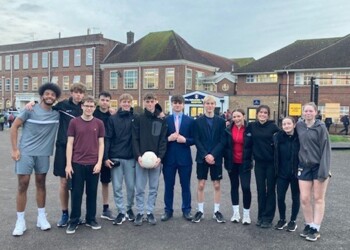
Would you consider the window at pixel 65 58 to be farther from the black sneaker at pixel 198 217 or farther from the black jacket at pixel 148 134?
the black sneaker at pixel 198 217

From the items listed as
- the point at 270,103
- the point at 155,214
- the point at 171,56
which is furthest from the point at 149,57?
the point at 155,214

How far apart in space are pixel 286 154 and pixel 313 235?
48.5 inches

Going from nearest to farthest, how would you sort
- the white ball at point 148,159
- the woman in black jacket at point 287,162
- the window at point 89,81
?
the woman in black jacket at point 287,162
the white ball at point 148,159
the window at point 89,81

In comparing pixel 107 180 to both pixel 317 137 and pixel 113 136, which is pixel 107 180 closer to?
pixel 113 136

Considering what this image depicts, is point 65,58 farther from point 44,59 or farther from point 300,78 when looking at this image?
point 300,78

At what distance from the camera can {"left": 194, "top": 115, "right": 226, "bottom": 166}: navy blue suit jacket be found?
614 cm

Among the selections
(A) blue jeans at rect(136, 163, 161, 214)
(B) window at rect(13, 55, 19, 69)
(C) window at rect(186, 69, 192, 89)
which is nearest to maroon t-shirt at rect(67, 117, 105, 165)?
(A) blue jeans at rect(136, 163, 161, 214)

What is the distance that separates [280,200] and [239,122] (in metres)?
1.41

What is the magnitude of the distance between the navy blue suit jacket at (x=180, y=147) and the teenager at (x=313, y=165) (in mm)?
1809

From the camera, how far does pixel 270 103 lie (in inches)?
1305

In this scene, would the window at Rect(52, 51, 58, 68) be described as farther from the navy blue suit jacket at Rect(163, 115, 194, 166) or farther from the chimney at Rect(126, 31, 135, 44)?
the navy blue suit jacket at Rect(163, 115, 194, 166)

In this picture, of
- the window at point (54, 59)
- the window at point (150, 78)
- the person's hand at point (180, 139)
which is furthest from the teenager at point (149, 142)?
the window at point (54, 59)

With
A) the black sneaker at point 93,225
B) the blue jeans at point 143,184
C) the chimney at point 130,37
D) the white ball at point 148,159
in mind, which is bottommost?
the black sneaker at point 93,225

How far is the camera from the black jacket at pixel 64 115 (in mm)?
5652
